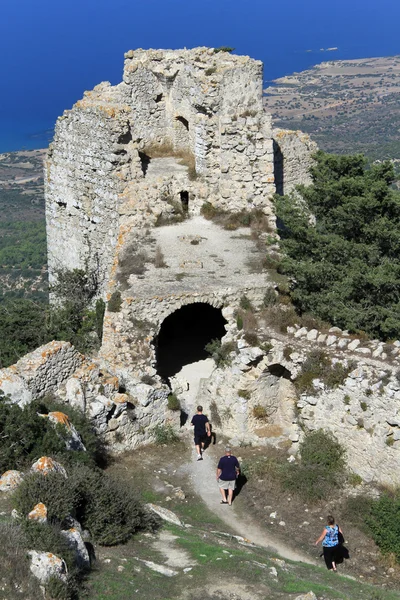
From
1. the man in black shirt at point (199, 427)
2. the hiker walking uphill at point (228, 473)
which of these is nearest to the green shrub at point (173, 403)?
the man in black shirt at point (199, 427)

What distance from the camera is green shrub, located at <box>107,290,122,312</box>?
16.3 metres

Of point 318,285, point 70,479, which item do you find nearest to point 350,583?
point 70,479

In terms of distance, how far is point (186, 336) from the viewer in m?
19.6

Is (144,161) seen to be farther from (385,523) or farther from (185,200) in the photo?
(385,523)

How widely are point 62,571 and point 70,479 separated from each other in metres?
2.23

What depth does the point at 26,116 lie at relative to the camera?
484 feet

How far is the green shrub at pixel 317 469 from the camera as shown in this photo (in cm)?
1369

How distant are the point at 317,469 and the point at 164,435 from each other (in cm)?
312

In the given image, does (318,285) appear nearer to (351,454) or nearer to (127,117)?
(351,454)

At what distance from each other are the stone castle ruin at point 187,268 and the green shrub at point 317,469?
23 centimetres

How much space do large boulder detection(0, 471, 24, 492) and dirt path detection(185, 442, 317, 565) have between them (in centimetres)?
388

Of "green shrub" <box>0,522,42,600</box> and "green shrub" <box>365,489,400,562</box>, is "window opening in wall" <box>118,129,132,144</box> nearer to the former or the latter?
"green shrub" <box>365,489,400,562</box>

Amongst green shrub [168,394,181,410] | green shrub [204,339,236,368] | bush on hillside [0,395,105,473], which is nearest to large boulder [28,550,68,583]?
bush on hillside [0,395,105,473]

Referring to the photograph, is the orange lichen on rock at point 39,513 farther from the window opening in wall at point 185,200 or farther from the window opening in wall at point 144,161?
the window opening in wall at point 144,161
